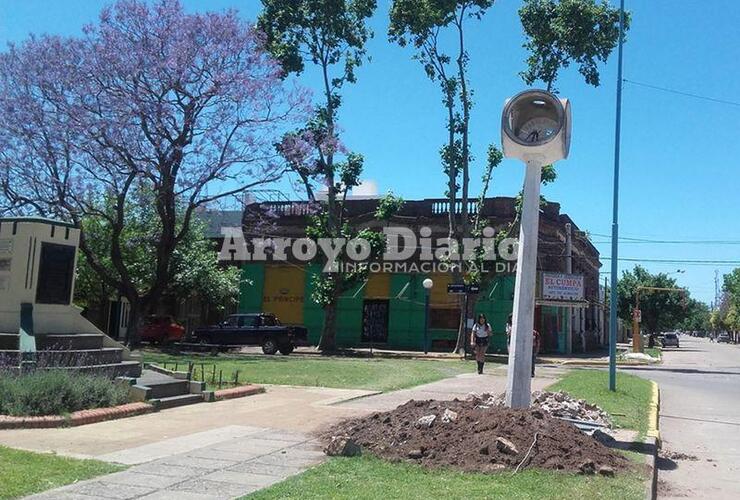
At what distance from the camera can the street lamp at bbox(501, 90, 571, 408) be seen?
30.4 feet

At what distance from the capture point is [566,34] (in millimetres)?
28484

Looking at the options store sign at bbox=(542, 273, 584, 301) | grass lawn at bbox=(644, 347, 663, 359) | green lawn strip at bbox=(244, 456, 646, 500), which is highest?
store sign at bbox=(542, 273, 584, 301)

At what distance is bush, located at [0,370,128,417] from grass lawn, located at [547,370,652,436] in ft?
25.8

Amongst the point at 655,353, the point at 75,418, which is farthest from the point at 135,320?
the point at 655,353

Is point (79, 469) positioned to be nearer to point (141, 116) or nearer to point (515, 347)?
point (515, 347)

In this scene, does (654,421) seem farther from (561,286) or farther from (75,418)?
(561,286)

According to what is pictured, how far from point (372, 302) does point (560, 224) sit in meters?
11.2

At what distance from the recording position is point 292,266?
38562 mm

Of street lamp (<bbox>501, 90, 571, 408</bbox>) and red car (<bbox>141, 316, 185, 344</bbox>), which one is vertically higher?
street lamp (<bbox>501, 90, 571, 408</bbox>)

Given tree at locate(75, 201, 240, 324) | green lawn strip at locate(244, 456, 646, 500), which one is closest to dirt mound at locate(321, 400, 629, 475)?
green lawn strip at locate(244, 456, 646, 500)

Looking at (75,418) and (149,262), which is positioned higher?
(149,262)

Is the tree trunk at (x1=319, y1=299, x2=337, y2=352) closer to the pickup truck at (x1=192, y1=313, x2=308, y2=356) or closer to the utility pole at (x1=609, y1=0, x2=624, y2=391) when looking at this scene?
the pickup truck at (x1=192, y1=313, x2=308, y2=356)

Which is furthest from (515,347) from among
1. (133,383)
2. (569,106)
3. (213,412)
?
(133,383)

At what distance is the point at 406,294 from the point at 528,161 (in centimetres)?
2675
